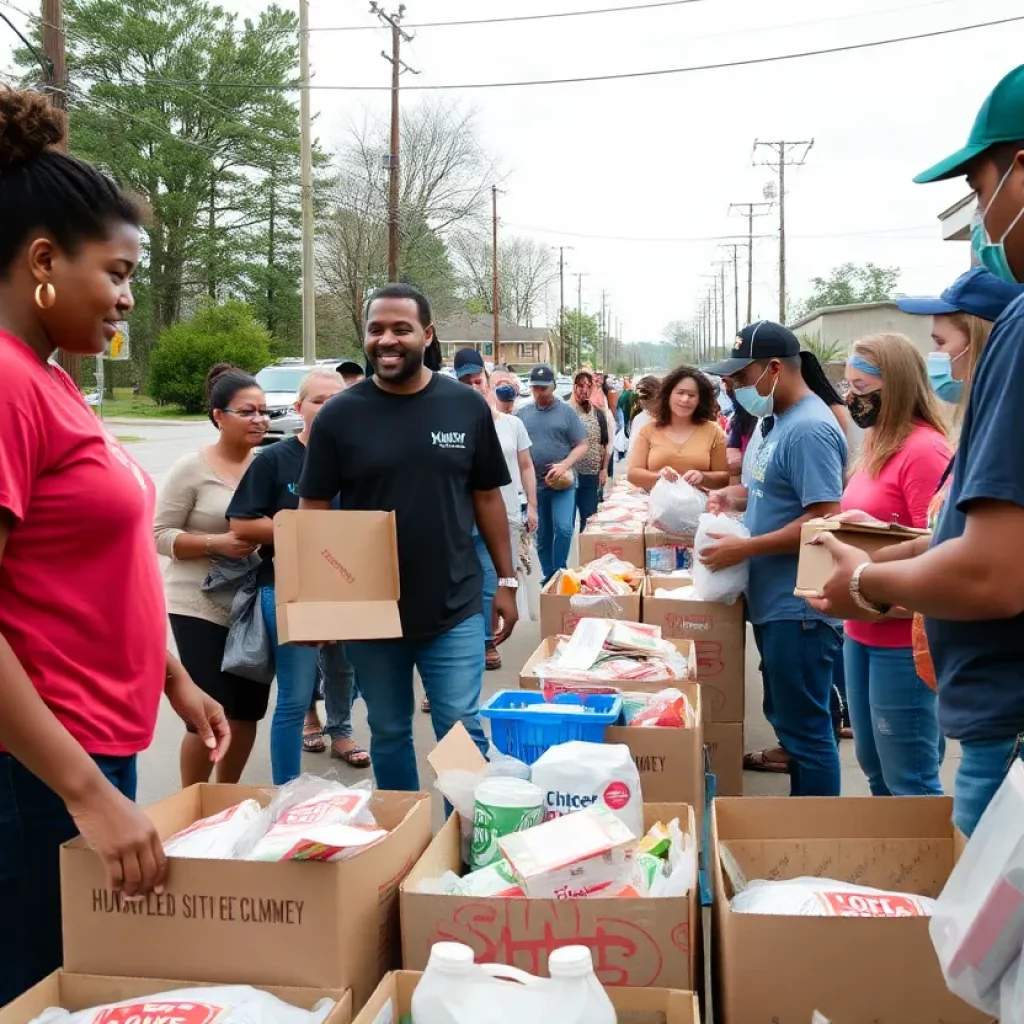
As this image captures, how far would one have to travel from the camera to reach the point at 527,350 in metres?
111

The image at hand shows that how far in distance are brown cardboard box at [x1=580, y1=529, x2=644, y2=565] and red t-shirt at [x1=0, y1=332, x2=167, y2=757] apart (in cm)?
470

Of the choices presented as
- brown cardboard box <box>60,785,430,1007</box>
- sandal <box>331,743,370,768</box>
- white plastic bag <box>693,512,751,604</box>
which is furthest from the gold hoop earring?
sandal <box>331,743,370,768</box>

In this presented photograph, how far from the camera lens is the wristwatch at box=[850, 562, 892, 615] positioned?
2.07 meters

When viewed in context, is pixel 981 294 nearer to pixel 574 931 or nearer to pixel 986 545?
pixel 986 545

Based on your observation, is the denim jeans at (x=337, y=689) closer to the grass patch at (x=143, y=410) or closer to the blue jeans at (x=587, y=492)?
the blue jeans at (x=587, y=492)

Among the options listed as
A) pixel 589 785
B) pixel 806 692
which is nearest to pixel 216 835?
pixel 589 785

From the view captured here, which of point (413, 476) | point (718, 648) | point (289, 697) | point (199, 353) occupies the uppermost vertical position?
point (199, 353)

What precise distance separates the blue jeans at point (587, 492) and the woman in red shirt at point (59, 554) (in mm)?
9022

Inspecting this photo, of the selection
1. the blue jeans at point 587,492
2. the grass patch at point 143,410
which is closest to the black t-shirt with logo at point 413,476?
the blue jeans at point 587,492

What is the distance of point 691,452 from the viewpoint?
7348 mm

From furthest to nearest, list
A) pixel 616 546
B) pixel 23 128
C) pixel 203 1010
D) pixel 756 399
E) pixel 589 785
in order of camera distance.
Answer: pixel 616 546 < pixel 756 399 < pixel 589 785 < pixel 23 128 < pixel 203 1010

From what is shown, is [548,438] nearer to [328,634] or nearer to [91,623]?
[328,634]

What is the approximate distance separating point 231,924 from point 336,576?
5.72 ft

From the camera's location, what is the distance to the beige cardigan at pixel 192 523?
4371 mm
